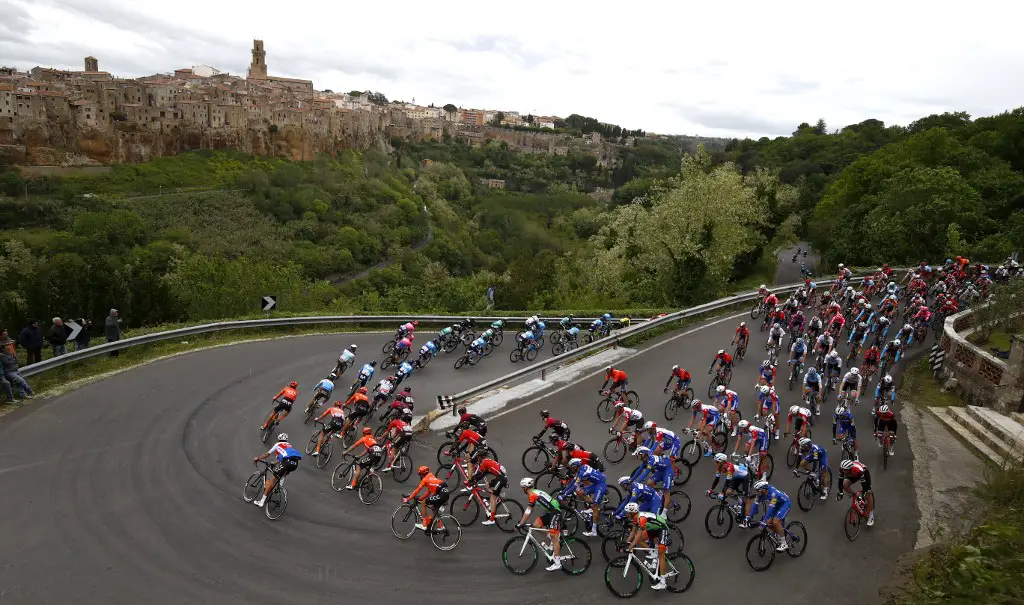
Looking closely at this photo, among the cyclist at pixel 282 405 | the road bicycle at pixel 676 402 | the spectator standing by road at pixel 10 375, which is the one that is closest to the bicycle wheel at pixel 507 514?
the cyclist at pixel 282 405

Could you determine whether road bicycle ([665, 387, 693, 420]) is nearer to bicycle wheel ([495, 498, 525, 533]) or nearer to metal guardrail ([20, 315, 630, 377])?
bicycle wheel ([495, 498, 525, 533])

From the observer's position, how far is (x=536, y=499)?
8.58 metres

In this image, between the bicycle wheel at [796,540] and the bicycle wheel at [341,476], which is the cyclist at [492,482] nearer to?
the bicycle wheel at [341,476]

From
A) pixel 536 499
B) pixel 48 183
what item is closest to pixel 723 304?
pixel 536 499

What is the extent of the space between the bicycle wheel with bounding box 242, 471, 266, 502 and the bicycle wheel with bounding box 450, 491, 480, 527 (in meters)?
3.32

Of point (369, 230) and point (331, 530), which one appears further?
point (369, 230)

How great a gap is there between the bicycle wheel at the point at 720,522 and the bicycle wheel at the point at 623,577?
1.78 metres

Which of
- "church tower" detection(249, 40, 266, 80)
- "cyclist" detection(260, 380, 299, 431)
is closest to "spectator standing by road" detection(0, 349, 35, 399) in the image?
"cyclist" detection(260, 380, 299, 431)

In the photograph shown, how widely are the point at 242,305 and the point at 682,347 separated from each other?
732 inches

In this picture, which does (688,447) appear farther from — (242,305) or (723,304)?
(242,305)

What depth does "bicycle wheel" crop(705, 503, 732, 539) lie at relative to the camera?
31.2 feet

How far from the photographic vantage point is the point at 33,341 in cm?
1432

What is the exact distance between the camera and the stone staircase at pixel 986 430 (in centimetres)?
1230

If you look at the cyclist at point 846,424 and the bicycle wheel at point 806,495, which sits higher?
the cyclist at point 846,424
